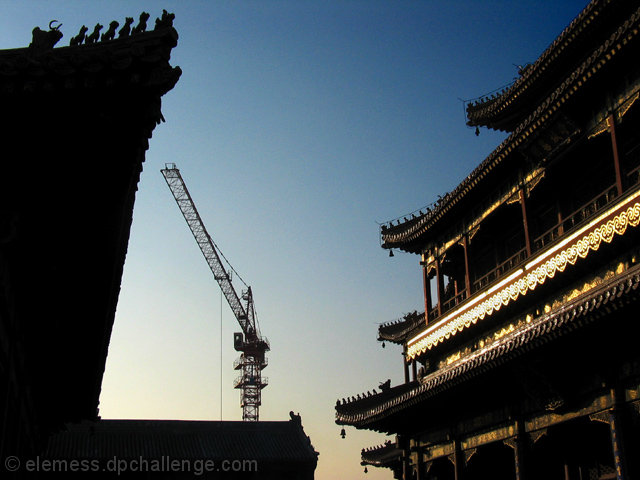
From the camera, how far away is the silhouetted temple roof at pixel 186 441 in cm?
3991

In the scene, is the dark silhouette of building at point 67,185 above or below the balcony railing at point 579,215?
below

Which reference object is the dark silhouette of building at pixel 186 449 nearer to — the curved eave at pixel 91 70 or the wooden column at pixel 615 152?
the wooden column at pixel 615 152

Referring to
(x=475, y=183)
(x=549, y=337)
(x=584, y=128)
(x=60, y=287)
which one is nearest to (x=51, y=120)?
(x=60, y=287)

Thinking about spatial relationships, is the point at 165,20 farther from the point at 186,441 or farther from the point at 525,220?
the point at 186,441

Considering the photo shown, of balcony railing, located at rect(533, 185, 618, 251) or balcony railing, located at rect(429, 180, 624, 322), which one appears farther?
balcony railing, located at rect(533, 185, 618, 251)

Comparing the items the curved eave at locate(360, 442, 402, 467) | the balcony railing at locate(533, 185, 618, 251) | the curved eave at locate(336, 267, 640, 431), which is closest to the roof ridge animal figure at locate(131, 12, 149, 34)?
the curved eave at locate(336, 267, 640, 431)

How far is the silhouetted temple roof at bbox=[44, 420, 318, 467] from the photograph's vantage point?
3991cm

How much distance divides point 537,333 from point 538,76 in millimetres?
9270

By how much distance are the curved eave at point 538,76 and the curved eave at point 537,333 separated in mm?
7306

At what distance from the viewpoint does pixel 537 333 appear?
42.2 feet

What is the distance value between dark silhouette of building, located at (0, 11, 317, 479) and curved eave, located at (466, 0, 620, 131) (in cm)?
1363

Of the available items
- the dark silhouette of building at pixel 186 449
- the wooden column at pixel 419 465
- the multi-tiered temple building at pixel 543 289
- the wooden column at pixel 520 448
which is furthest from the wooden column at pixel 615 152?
the dark silhouette of building at pixel 186 449

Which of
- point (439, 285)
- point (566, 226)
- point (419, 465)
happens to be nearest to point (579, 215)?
point (566, 226)

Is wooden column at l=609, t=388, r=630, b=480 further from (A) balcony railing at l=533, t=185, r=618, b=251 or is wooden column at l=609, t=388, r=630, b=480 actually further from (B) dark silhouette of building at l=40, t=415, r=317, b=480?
(B) dark silhouette of building at l=40, t=415, r=317, b=480
